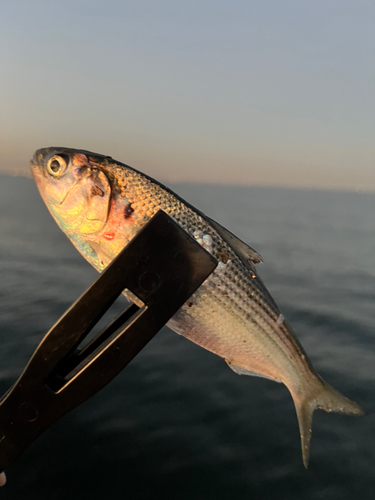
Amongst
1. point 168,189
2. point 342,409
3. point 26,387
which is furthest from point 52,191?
point 342,409

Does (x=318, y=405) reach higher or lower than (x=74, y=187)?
lower

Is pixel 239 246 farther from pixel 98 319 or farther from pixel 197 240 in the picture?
pixel 98 319

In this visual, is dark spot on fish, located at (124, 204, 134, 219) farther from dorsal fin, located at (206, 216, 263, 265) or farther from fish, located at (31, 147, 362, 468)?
dorsal fin, located at (206, 216, 263, 265)

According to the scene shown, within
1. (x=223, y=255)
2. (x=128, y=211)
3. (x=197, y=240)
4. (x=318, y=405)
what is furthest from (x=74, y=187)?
(x=318, y=405)

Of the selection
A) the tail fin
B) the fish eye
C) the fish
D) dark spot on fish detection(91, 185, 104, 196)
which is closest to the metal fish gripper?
the fish

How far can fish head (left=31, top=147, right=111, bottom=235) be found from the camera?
1.42 metres

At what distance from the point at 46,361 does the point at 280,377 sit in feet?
3.58

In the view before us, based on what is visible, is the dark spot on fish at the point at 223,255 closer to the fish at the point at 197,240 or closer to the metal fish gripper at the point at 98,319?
the fish at the point at 197,240

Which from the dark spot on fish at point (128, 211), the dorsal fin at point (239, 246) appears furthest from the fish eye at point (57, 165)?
the dorsal fin at point (239, 246)

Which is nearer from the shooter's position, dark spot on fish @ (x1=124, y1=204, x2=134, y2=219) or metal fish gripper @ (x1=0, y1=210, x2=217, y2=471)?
metal fish gripper @ (x1=0, y1=210, x2=217, y2=471)

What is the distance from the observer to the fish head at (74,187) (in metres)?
1.42

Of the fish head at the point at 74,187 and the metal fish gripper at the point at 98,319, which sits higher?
the fish head at the point at 74,187

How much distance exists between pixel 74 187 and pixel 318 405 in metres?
1.53

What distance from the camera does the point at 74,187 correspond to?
1.45 metres
